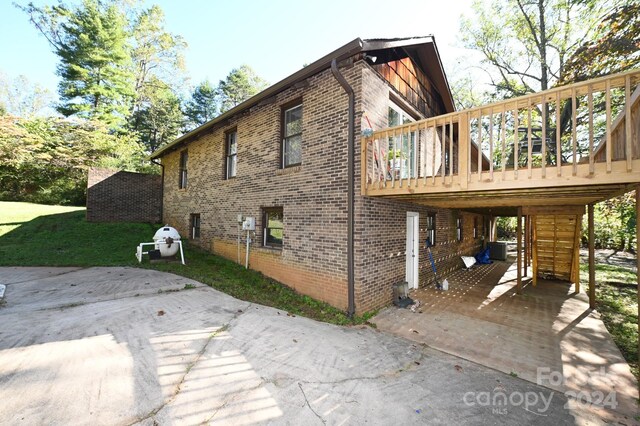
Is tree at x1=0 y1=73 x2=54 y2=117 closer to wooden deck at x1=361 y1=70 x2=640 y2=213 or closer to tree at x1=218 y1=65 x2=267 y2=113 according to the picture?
tree at x1=218 y1=65 x2=267 y2=113

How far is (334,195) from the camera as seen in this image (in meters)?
5.85

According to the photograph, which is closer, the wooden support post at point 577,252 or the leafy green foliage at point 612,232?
the wooden support post at point 577,252

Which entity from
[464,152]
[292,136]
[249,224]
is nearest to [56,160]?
[249,224]

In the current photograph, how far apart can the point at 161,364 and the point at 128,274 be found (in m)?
5.33

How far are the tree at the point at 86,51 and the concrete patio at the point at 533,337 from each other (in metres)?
27.8

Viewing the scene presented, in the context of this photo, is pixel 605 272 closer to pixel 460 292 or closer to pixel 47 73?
pixel 460 292

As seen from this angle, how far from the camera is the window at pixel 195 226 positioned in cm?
1141

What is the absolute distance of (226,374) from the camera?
3.22 m

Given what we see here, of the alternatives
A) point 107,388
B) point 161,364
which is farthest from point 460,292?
point 107,388

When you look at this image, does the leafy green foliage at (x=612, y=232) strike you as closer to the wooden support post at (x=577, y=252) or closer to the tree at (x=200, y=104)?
the wooden support post at (x=577, y=252)

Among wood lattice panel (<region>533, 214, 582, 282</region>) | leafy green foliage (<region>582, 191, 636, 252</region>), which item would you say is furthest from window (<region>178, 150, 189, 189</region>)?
leafy green foliage (<region>582, 191, 636, 252</region>)

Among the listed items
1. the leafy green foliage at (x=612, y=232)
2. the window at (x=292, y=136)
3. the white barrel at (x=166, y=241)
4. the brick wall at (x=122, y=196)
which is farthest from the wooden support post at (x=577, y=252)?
the brick wall at (x=122, y=196)

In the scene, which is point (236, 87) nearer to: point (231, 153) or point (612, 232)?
point (231, 153)

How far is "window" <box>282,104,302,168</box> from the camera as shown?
23.1ft
